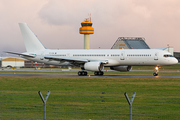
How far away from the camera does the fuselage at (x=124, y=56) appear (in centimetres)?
4466

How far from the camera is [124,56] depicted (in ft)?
149

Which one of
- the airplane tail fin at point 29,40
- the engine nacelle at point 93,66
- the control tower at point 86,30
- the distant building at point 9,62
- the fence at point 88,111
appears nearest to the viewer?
the fence at point 88,111

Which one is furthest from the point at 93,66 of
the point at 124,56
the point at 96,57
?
the point at 124,56

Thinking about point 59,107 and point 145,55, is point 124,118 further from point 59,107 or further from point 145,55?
point 145,55

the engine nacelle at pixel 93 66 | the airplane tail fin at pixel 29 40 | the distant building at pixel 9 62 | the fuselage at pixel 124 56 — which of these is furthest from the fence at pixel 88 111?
the distant building at pixel 9 62

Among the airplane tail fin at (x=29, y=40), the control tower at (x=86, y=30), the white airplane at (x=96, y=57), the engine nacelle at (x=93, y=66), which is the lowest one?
the engine nacelle at (x=93, y=66)

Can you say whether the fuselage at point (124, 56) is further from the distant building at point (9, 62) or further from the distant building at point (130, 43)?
the distant building at point (9, 62)

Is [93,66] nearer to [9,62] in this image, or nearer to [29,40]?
[29,40]

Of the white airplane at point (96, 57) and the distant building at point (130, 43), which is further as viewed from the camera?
the distant building at point (130, 43)

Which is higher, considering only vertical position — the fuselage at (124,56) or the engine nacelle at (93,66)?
the fuselage at (124,56)

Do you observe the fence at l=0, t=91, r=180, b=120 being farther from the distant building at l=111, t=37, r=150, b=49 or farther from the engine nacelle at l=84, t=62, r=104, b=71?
the distant building at l=111, t=37, r=150, b=49

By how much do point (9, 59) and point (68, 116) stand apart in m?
162

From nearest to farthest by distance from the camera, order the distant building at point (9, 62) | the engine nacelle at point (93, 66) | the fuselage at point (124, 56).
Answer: the engine nacelle at point (93, 66), the fuselage at point (124, 56), the distant building at point (9, 62)

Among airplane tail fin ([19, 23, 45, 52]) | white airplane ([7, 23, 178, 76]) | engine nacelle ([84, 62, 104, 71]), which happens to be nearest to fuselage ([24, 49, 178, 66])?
white airplane ([7, 23, 178, 76])
